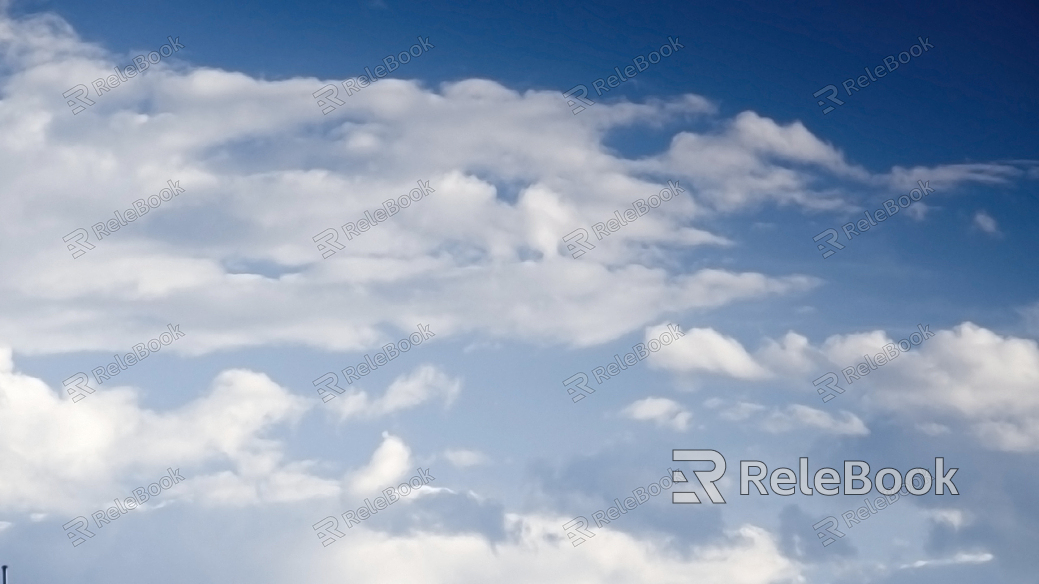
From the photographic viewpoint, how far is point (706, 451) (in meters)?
97.6

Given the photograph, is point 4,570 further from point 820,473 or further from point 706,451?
point 820,473

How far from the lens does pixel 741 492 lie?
95750 mm

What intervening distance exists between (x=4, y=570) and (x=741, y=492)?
65.0 metres

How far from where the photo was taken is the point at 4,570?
106188mm

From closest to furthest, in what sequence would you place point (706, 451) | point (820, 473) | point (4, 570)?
point (820, 473), point (706, 451), point (4, 570)

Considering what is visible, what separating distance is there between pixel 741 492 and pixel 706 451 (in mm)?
4349

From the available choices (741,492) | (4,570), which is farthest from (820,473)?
(4,570)

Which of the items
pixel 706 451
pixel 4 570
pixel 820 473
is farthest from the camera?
pixel 4 570

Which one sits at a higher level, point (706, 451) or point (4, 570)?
point (706, 451)

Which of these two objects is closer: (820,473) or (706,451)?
(820,473)

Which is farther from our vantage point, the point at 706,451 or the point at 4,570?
the point at 4,570

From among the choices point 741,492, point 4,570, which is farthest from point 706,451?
point 4,570

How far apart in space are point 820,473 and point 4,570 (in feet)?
234

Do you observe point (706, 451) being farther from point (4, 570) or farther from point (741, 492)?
point (4, 570)
